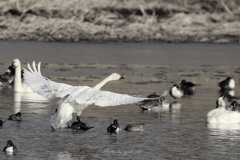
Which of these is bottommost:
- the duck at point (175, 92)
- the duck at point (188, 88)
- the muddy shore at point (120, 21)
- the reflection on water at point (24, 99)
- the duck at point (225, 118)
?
the duck at point (225, 118)

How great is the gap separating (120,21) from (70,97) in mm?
44539

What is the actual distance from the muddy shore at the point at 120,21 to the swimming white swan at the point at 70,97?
38.5 metres

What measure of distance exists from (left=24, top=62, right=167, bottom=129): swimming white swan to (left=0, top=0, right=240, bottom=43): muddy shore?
3852 centimetres

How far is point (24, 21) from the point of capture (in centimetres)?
5600

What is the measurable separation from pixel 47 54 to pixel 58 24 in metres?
17.7

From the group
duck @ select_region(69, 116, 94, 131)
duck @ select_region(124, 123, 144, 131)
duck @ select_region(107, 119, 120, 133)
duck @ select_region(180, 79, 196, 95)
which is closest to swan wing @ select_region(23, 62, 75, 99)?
duck @ select_region(69, 116, 94, 131)

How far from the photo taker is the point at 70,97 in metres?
13.0

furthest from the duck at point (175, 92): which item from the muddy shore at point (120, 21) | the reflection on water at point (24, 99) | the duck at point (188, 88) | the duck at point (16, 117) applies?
the muddy shore at point (120, 21)

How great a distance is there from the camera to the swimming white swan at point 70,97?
12.2 meters

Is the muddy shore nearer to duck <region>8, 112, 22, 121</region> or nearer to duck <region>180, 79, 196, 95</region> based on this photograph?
duck <region>180, 79, 196, 95</region>

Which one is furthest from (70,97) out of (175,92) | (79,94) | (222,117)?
(175,92)

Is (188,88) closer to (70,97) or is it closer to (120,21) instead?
(70,97)

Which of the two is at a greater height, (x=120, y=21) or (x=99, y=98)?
(x=120, y=21)

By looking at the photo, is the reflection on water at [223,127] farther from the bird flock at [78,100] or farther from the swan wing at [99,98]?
the swan wing at [99,98]
